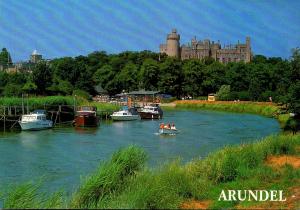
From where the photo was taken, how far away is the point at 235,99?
107125mm

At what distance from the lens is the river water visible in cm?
2456

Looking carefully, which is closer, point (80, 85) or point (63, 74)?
point (80, 85)

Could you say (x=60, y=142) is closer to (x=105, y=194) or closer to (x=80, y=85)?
(x=105, y=194)

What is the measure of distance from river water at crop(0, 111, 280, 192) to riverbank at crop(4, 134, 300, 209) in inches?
139

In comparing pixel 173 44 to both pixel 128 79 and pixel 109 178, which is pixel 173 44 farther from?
pixel 109 178

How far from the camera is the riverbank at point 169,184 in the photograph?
39.9 feet

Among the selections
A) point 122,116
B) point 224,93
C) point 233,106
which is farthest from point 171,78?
point 122,116

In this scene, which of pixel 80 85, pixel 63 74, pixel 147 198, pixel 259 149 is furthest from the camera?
pixel 63 74

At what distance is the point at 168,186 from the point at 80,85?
10549cm

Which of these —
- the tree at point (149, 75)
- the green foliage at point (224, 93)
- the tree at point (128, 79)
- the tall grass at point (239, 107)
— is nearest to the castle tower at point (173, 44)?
the tree at point (128, 79)

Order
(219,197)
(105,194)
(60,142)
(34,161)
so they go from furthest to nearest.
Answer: (60,142)
(34,161)
(219,197)
(105,194)

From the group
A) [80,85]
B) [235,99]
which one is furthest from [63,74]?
[235,99]

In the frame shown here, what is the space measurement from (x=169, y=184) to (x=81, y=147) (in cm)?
2264

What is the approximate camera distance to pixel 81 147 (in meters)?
36.4
